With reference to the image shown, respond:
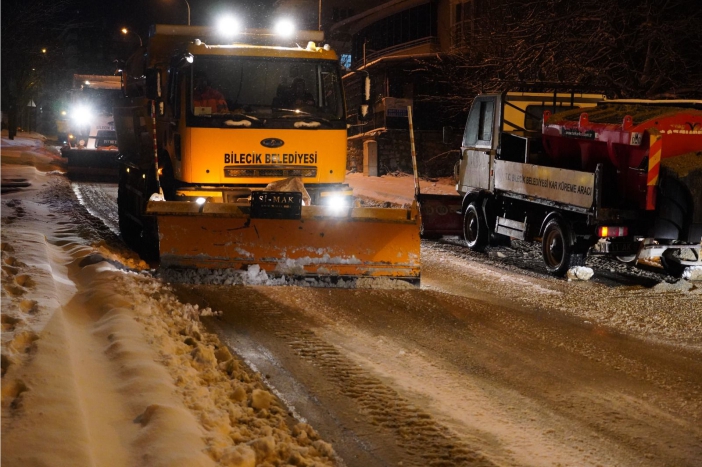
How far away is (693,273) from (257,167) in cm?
585

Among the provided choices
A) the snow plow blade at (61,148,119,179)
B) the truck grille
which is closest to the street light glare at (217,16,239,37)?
the truck grille

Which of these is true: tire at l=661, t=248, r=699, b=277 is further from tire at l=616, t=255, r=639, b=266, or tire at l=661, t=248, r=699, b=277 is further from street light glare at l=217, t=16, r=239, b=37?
street light glare at l=217, t=16, r=239, b=37

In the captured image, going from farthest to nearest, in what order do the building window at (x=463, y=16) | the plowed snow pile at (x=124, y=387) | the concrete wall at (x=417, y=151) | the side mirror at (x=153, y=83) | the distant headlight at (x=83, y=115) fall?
the concrete wall at (x=417, y=151)
the building window at (x=463, y=16)
the distant headlight at (x=83, y=115)
the side mirror at (x=153, y=83)
the plowed snow pile at (x=124, y=387)

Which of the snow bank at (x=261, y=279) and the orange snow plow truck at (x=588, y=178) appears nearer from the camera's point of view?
the snow bank at (x=261, y=279)

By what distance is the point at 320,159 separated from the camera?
35.7 feet

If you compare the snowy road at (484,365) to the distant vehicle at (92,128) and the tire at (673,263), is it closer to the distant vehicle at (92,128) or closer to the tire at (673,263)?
the tire at (673,263)

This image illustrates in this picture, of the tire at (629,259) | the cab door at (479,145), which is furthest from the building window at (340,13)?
the tire at (629,259)

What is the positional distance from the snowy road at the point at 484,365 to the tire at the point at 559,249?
40 cm

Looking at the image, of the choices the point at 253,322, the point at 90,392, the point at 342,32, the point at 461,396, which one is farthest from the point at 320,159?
the point at 342,32

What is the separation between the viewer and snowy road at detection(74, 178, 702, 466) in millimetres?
5039

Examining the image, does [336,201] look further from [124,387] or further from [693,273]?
[124,387]

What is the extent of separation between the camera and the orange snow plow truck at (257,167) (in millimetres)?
9695

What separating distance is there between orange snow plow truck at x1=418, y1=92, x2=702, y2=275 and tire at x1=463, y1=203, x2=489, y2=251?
0.02 m

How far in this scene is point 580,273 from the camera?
1080 centimetres
